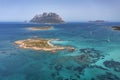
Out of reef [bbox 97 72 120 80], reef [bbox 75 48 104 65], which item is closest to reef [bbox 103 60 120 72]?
reef [bbox 75 48 104 65]

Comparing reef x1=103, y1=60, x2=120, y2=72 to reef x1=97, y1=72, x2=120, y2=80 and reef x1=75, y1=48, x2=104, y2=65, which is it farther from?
reef x1=97, y1=72, x2=120, y2=80

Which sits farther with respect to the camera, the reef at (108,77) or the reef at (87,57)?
the reef at (87,57)

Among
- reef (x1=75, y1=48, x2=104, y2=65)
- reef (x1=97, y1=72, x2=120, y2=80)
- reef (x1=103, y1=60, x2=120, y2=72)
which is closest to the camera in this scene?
reef (x1=97, y1=72, x2=120, y2=80)

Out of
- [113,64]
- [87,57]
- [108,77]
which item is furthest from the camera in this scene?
[87,57]

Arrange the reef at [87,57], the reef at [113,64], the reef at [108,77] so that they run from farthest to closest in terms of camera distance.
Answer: the reef at [87,57]
the reef at [113,64]
the reef at [108,77]

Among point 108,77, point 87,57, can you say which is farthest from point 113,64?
point 108,77

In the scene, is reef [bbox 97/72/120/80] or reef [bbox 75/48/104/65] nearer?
reef [bbox 97/72/120/80]

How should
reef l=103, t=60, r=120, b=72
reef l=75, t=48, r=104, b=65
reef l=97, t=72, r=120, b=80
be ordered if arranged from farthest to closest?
1. reef l=75, t=48, r=104, b=65
2. reef l=103, t=60, r=120, b=72
3. reef l=97, t=72, r=120, b=80

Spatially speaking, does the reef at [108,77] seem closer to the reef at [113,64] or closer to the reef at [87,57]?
the reef at [113,64]

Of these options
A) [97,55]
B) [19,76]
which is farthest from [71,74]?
[97,55]

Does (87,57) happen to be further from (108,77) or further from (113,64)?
(108,77)

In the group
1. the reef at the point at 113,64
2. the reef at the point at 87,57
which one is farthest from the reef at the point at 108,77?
the reef at the point at 87,57
